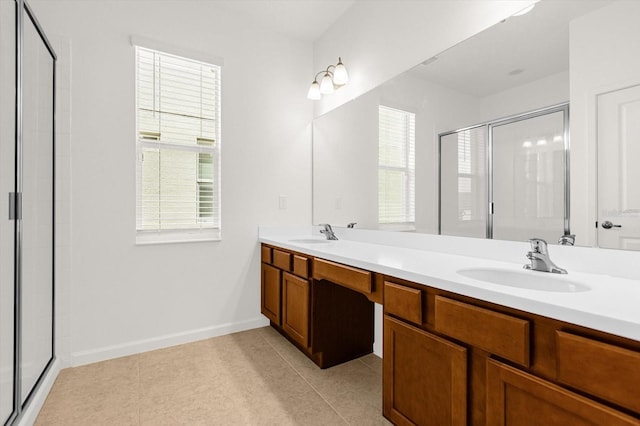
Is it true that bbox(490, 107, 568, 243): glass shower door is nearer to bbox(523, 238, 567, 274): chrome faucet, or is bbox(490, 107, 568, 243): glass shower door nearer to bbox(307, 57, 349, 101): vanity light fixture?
bbox(523, 238, 567, 274): chrome faucet

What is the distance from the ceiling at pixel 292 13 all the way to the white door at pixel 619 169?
207 cm

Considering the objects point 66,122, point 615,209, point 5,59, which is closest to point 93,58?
point 66,122

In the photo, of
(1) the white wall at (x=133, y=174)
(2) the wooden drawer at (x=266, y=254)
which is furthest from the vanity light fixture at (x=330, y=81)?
Result: (2) the wooden drawer at (x=266, y=254)

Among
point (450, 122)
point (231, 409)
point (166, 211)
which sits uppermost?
point (450, 122)

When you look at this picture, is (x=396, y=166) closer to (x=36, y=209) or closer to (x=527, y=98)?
(x=527, y=98)

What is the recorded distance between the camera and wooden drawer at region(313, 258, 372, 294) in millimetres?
1561

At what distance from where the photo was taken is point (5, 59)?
139 cm

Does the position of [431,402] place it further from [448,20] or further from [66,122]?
[66,122]

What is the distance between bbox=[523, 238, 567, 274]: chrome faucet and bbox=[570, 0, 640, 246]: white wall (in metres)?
0.16

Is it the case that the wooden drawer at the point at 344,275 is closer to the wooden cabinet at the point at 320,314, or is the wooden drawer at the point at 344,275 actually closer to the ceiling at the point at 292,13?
the wooden cabinet at the point at 320,314

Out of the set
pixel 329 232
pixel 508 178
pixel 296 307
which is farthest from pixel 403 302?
pixel 329 232

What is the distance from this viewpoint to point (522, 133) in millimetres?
1520

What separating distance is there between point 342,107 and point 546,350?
229 centimetres

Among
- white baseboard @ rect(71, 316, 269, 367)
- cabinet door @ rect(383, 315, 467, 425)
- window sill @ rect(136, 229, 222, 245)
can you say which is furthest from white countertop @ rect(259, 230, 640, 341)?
white baseboard @ rect(71, 316, 269, 367)
